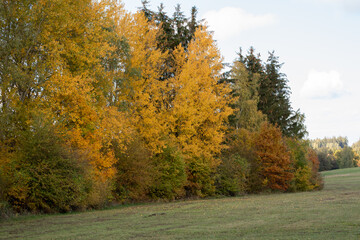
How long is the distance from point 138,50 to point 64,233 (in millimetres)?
18451

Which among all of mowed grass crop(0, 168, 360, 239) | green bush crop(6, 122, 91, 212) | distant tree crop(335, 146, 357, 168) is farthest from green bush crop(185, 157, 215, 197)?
distant tree crop(335, 146, 357, 168)

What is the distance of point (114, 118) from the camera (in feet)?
78.7

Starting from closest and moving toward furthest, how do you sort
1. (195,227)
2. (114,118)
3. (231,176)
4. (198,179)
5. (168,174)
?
(195,227)
(114,118)
(168,174)
(198,179)
(231,176)

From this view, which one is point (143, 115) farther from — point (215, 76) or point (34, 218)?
point (34, 218)

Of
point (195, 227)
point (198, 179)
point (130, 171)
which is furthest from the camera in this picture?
point (198, 179)

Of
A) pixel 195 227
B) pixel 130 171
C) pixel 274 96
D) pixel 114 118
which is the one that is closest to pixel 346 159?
pixel 274 96

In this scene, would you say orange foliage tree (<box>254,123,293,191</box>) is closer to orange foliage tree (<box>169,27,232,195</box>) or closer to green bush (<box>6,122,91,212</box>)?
orange foliage tree (<box>169,27,232,195</box>)

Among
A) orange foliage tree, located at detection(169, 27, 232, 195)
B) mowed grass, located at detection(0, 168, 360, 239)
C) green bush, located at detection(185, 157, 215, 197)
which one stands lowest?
mowed grass, located at detection(0, 168, 360, 239)

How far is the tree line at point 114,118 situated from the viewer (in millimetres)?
19594

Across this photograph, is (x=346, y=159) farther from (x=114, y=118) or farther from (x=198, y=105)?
(x=114, y=118)

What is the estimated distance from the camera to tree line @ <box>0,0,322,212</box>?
19.6m

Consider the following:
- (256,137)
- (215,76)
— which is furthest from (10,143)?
(256,137)

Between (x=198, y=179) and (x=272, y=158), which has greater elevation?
(x=272, y=158)

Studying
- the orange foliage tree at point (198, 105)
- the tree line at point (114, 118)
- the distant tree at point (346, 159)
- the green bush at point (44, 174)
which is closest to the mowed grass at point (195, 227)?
the green bush at point (44, 174)
